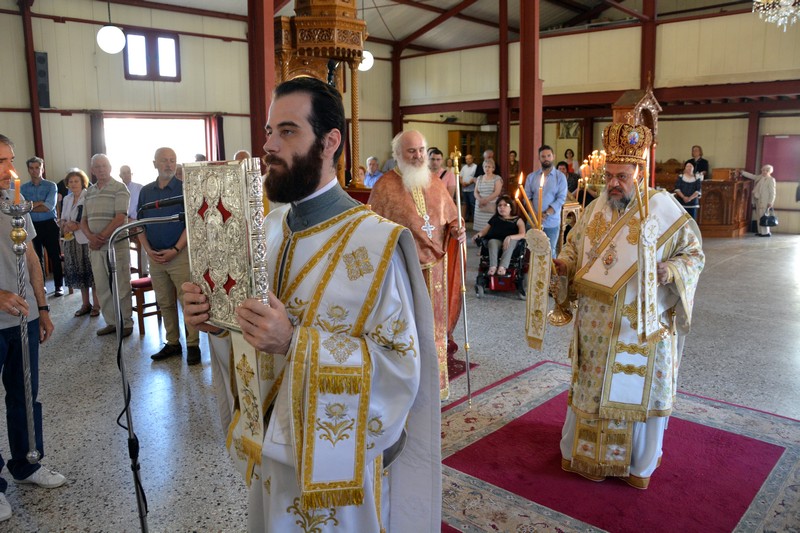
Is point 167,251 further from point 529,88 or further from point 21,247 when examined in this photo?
point 529,88

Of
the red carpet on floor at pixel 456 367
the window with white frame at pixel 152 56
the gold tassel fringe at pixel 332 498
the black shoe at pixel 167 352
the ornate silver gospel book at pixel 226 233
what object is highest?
the window with white frame at pixel 152 56

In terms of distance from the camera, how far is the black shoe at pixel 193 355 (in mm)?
4906

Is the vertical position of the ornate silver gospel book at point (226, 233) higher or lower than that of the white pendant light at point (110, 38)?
lower

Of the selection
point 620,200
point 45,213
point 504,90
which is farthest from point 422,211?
point 504,90

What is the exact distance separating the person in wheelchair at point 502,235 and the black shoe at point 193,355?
11.3ft

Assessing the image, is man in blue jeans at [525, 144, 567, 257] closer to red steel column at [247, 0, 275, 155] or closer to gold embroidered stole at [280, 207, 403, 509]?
red steel column at [247, 0, 275, 155]

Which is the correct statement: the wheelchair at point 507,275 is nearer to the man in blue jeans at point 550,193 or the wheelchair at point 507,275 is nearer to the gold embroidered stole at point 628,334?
the man in blue jeans at point 550,193

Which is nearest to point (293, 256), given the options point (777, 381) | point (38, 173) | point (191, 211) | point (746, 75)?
point (191, 211)

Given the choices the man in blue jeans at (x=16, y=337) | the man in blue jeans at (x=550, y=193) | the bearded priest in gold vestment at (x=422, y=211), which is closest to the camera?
the man in blue jeans at (x=16, y=337)

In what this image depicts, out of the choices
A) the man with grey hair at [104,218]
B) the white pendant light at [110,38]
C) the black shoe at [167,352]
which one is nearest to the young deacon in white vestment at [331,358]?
the black shoe at [167,352]

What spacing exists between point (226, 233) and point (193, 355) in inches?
152

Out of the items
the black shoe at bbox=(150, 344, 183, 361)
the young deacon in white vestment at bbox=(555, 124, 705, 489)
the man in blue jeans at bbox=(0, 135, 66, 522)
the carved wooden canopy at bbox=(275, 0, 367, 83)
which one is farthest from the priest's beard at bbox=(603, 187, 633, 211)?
the black shoe at bbox=(150, 344, 183, 361)

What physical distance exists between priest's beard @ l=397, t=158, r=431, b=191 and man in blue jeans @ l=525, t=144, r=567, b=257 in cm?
315

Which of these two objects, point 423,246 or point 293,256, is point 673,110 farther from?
point 293,256
